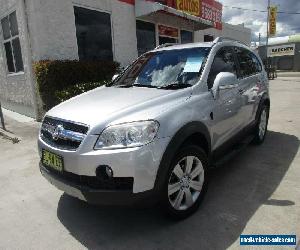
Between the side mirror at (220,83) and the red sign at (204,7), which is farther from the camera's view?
the red sign at (204,7)

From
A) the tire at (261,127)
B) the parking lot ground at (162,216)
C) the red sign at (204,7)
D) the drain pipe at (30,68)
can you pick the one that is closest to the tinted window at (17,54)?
the drain pipe at (30,68)

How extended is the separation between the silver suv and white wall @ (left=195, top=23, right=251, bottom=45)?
1450 cm

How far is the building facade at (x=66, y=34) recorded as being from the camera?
9219 millimetres

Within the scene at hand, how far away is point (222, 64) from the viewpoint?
14.3 ft

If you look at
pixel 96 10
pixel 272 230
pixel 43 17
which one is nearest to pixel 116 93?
pixel 272 230

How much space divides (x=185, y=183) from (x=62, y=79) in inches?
262

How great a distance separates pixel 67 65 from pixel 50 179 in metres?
6.32

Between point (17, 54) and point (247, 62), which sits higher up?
point (17, 54)

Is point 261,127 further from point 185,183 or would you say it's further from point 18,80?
point 18,80

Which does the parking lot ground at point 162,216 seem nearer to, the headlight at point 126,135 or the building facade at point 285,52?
the headlight at point 126,135

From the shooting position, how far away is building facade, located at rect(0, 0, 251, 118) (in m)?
9.22

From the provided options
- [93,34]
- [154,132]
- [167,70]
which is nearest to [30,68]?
[93,34]

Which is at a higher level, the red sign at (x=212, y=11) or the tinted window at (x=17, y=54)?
the red sign at (x=212, y=11)

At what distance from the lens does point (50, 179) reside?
337 cm
